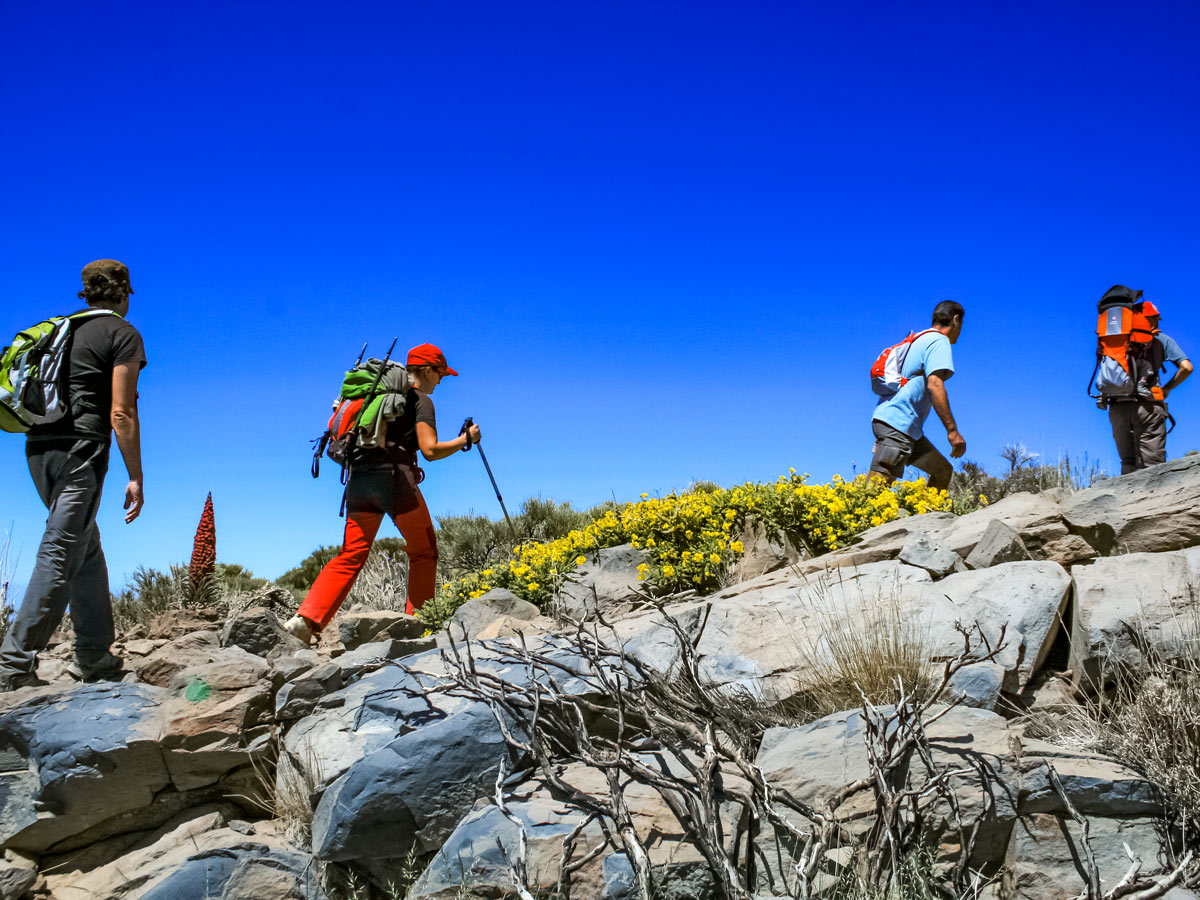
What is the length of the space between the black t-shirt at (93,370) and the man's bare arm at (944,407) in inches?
249

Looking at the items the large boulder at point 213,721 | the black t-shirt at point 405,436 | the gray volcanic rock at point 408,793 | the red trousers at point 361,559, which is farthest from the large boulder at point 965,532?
the large boulder at point 213,721

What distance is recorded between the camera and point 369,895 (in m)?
4.04

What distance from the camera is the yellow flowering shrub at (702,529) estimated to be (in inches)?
281

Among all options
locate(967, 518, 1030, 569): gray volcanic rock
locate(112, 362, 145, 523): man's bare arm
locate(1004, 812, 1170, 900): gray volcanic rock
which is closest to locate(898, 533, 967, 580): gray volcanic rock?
locate(967, 518, 1030, 569): gray volcanic rock

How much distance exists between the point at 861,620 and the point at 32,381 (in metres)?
4.84

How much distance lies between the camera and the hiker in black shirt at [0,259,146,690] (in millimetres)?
4984

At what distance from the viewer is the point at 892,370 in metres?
8.23

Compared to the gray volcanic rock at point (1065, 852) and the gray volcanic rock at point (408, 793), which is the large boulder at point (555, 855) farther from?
the gray volcanic rock at point (1065, 852)

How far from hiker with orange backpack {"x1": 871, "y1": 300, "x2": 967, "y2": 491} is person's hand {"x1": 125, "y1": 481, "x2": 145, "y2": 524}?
6.02m

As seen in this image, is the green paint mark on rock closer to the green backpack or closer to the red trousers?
the red trousers

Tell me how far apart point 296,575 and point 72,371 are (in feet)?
30.5

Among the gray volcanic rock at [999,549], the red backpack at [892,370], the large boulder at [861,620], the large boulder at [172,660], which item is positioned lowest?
the large boulder at [861,620]

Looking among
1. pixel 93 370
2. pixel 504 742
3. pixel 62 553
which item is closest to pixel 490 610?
pixel 504 742

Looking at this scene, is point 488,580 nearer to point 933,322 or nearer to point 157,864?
point 157,864
